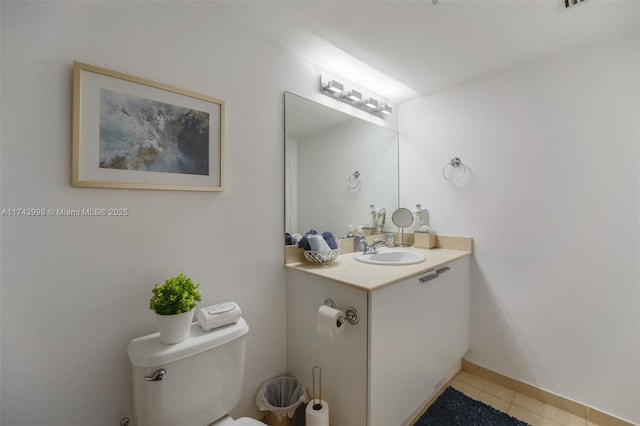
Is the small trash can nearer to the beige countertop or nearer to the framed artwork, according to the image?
the beige countertop

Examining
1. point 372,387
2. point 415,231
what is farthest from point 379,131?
point 372,387

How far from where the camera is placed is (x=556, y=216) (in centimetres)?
165

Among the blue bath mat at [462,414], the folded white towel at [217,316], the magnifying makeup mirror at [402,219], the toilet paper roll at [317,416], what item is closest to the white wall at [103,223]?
the folded white towel at [217,316]

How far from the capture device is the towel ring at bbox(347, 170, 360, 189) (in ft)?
6.95

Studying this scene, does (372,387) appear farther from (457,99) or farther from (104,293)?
(457,99)

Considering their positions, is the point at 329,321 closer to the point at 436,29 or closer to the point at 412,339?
the point at 412,339

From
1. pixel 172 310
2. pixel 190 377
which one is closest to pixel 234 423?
pixel 190 377

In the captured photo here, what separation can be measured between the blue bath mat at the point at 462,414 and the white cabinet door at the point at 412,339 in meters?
0.10

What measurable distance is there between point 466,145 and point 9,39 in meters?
2.46

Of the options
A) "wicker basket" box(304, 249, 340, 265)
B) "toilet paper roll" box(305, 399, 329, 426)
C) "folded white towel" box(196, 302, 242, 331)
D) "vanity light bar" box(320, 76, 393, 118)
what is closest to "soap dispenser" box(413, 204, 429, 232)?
"vanity light bar" box(320, 76, 393, 118)

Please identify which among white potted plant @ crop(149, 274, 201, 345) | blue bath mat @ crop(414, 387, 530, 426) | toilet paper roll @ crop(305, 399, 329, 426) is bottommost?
blue bath mat @ crop(414, 387, 530, 426)

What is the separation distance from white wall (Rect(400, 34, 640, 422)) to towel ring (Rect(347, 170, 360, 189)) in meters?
0.70

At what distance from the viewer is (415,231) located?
224cm

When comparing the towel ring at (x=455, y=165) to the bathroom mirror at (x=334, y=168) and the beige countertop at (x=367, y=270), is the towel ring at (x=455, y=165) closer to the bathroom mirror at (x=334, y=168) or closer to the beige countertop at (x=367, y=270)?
the bathroom mirror at (x=334, y=168)
